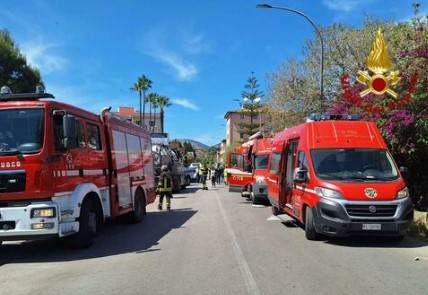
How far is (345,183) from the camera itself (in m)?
11.4

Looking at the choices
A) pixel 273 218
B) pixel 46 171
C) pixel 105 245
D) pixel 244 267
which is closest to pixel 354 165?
pixel 244 267

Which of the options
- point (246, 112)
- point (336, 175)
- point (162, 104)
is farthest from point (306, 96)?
point (162, 104)

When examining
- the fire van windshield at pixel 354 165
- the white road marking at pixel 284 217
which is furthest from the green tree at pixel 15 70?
the fire van windshield at pixel 354 165

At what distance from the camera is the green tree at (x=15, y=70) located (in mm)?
38125

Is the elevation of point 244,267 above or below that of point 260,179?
below

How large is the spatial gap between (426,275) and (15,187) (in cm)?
699

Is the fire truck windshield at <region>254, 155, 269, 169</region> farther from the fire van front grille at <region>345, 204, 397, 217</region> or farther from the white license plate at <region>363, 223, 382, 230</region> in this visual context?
the white license plate at <region>363, 223, 382, 230</region>

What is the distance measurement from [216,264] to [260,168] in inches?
522

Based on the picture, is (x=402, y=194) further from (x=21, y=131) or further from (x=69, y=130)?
(x=21, y=131)

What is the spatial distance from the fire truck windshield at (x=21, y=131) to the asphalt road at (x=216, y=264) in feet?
6.73

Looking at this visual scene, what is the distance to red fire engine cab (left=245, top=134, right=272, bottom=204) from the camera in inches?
853

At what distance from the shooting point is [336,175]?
1188cm

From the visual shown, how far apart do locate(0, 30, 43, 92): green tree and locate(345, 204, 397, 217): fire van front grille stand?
104ft

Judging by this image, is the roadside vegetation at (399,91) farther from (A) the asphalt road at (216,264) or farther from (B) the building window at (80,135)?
(B) the building window at (80,135)
